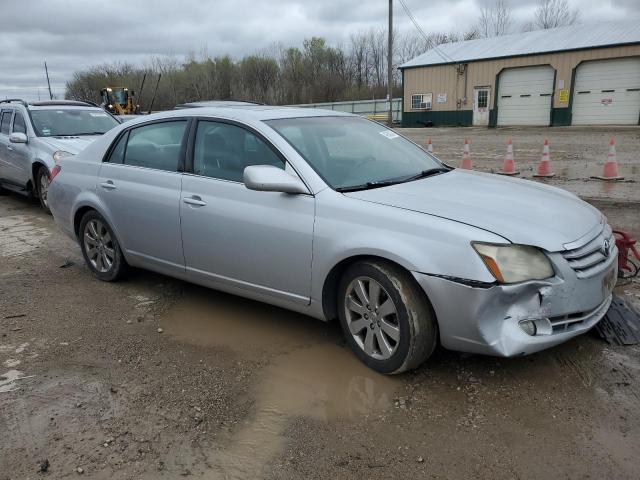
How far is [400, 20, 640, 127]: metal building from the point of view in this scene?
2588 cm

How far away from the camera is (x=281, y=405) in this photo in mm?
3146

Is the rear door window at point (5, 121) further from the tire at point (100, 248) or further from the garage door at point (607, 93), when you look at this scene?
the garage door at point (607, 93)

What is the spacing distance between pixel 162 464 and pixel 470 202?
227 centimetres

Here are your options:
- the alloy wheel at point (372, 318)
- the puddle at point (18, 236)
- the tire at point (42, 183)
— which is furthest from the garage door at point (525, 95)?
the alloy wheel at point (372, 318)

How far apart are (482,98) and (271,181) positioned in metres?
29.8

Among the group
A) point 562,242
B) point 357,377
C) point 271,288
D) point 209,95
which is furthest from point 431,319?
point 209,95

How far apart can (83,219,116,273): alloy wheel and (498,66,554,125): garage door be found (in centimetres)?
2764

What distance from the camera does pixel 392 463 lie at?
8.59ft

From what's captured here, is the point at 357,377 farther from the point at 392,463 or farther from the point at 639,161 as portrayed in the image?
the point at 639,161

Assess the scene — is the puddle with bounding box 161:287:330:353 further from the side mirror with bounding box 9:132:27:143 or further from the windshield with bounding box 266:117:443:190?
the side mirror with bounding box 9:132:27:143

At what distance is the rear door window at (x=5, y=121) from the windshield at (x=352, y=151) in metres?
7.81

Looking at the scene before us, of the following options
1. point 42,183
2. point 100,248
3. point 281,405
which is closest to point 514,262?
point 281,405

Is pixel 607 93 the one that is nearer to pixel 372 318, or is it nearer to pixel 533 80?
pixel 533 80

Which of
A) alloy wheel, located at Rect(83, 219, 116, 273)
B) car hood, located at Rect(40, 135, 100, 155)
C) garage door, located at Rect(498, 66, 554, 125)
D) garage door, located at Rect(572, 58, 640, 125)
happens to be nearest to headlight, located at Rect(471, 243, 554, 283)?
alloy wheel, located at Rect(83, 219, 116, 273)
